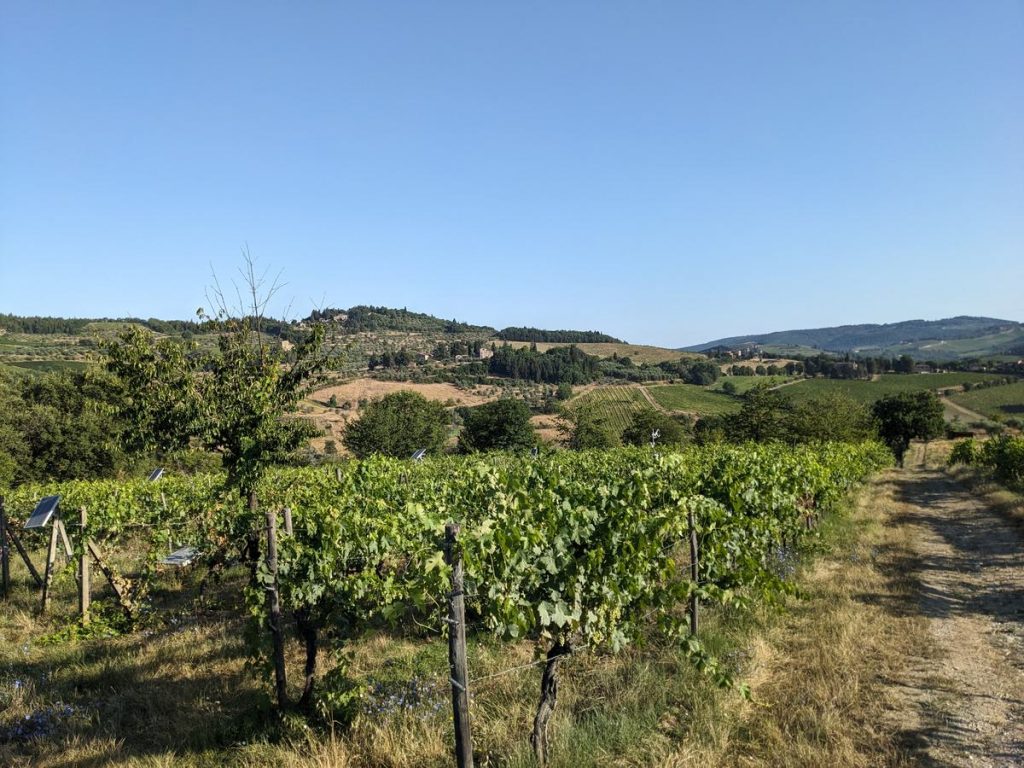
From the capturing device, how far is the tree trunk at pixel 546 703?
13.4ft

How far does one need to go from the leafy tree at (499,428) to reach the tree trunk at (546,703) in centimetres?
4662

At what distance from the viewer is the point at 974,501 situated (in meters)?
21.8

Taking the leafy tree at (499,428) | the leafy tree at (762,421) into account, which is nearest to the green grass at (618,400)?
the leafy tree at (499,428)

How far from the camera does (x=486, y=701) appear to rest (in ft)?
16.7

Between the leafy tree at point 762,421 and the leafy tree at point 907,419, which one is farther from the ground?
the leafy tree at point 762,421

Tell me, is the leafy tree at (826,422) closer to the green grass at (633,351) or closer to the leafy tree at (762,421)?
the leafy tree at (762,421)

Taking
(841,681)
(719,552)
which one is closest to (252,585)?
(719,552)

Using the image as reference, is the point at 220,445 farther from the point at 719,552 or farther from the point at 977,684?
the point at 977,684

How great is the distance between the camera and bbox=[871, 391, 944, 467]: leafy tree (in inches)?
2130

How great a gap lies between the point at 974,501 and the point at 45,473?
41.9 metres

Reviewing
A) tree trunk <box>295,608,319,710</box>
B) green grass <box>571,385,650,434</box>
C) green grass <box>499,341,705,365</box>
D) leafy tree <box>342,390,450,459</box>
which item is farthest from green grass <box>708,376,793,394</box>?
tree trunk <box>295,608,319,710</box>

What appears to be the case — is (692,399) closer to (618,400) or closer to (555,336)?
(618,400)

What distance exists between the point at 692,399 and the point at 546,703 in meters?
93.8

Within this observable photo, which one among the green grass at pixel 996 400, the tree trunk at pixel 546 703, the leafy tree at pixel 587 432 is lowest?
the green grass at pixel 996 400
